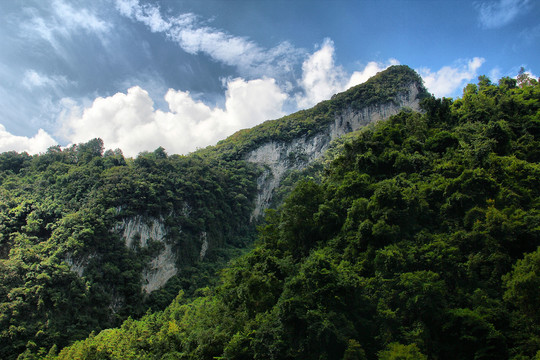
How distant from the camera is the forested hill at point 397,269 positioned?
12094 mm

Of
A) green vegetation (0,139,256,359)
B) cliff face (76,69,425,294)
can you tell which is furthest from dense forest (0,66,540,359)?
cliff face (76,69,425,294)

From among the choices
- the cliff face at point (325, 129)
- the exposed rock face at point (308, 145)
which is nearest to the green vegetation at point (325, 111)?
the cliff face at point (325, 129)

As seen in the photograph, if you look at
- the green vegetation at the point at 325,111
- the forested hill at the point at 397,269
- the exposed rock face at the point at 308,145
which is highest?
the green vegetation at the point at 325,111

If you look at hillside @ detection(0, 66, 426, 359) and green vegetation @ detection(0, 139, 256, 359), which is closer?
green vegetation @ detection(0, 139, 256, 359)

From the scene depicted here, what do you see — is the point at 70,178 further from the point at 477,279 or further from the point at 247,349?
the point at 477,279

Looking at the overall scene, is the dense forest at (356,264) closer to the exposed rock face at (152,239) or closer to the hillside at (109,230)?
the hillside at (109,230)

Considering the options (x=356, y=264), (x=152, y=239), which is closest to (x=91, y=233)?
(x=152, y=239)

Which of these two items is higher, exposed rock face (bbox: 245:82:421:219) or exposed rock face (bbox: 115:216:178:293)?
exposed rock face (bbox: 245:82:421:219)

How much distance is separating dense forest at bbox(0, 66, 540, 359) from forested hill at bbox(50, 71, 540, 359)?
65 millimetres

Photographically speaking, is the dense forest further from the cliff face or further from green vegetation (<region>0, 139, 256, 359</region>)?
the cliff face

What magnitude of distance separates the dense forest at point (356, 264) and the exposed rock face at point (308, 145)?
97.7 ft

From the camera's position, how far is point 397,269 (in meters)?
14.6

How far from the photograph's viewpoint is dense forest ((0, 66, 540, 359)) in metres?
12.4

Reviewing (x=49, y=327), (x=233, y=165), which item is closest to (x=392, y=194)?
(x=49, y=327)
